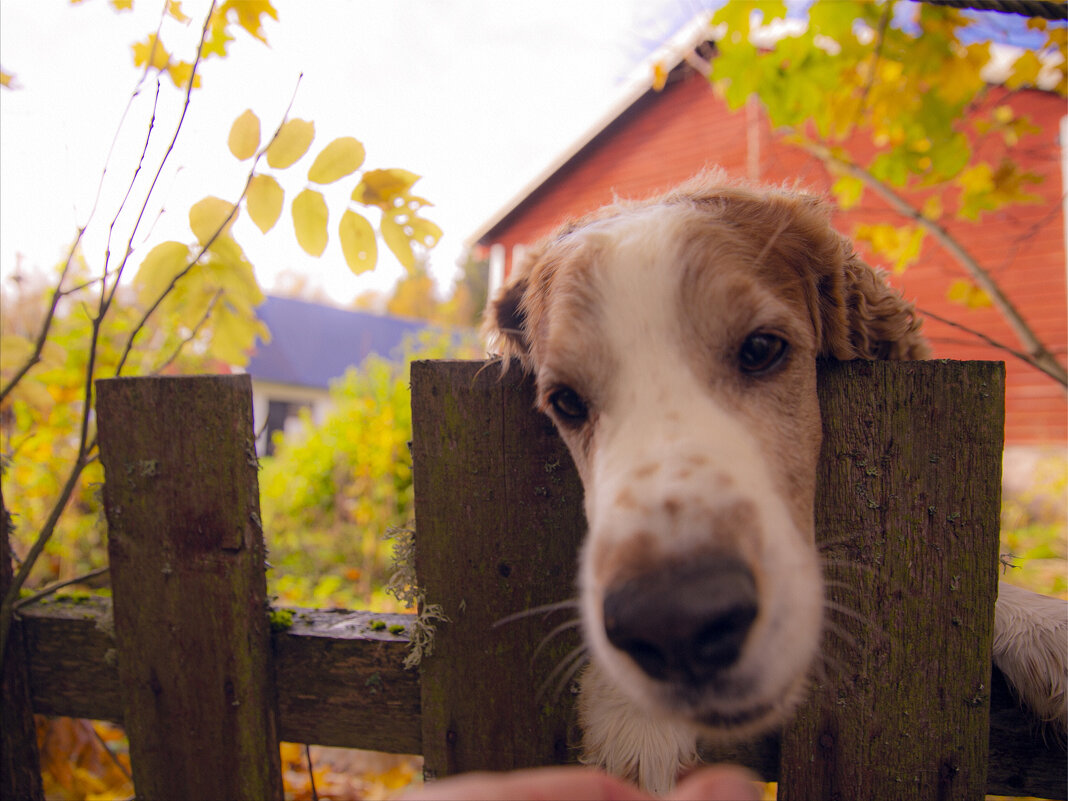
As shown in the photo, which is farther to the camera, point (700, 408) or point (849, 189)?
point (849, 189)

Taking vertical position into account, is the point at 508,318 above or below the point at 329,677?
above

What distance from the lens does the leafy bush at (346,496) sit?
7320 mm

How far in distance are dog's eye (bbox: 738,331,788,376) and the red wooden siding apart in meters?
8.63

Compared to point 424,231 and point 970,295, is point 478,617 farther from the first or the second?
point 970,295

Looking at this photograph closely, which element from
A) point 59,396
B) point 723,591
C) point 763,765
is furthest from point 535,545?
point 59,396

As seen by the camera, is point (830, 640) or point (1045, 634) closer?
point (830, 640)

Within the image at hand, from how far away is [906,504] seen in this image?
1.50 metres

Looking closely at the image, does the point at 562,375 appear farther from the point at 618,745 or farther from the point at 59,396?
the point at 59,396

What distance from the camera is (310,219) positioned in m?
1.89

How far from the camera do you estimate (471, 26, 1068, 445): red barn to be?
444 inches

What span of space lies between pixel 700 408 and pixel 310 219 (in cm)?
123

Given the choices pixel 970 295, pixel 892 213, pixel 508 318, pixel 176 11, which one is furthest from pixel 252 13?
pixel 892 213

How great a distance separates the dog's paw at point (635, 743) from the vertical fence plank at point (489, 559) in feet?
0.33

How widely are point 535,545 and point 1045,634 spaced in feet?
4.34
